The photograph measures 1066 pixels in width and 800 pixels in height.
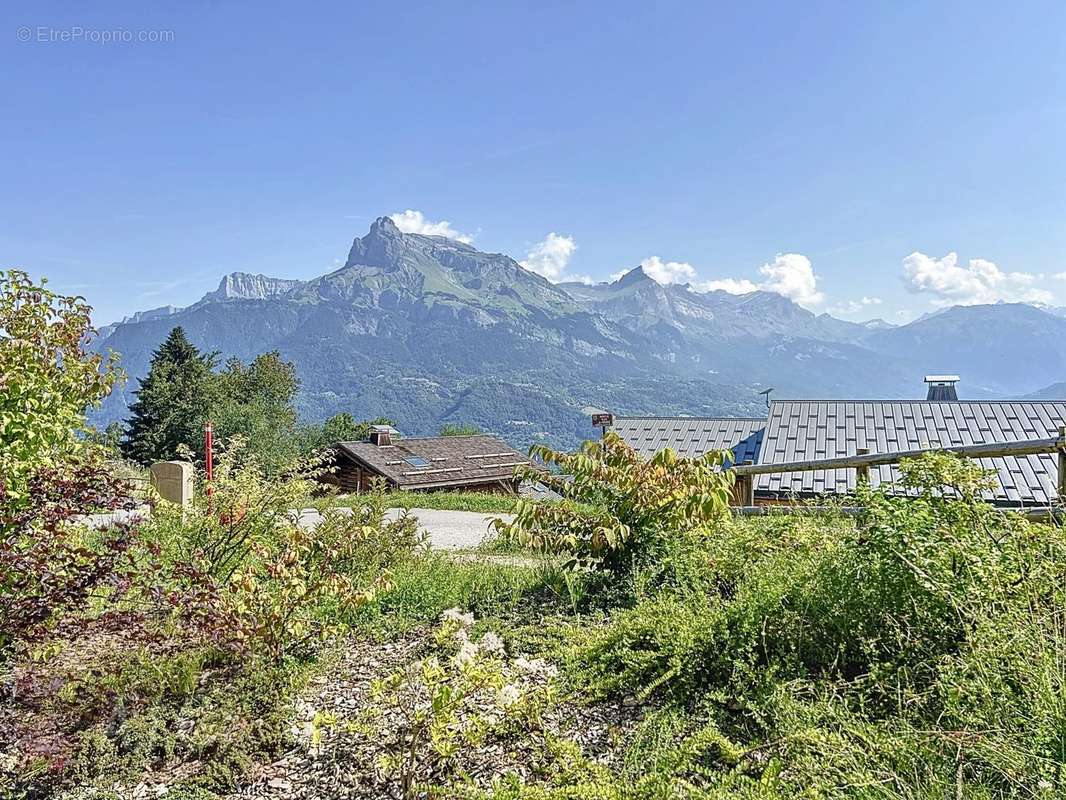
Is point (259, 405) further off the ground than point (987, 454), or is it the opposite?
point (259, 405)

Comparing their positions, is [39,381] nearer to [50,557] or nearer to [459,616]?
[50,557]

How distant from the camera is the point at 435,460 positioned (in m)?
29.6

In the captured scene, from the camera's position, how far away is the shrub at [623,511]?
423cm

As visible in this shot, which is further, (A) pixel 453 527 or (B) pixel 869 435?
(B) pixel 869 435

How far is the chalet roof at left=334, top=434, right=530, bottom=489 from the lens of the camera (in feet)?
92.7

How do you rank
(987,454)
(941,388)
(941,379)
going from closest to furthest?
(987,454) < (941,379) < (941,388)

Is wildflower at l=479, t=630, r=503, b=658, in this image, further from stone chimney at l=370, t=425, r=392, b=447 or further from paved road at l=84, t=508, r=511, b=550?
stone chimney at l=370, t=425, r=392, b=447

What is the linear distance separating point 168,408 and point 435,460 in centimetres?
1625

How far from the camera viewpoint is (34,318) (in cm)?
327

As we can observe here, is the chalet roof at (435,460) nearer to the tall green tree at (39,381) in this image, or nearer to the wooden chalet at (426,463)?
the wooden chalet at (426,463)

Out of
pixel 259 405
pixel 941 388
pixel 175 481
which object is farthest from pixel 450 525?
pixel 259 405

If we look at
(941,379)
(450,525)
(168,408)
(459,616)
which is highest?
(168,408)

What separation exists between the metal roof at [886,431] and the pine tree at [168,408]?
31.5 metres

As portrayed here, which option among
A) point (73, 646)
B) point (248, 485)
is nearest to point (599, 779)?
point (73, 646)
